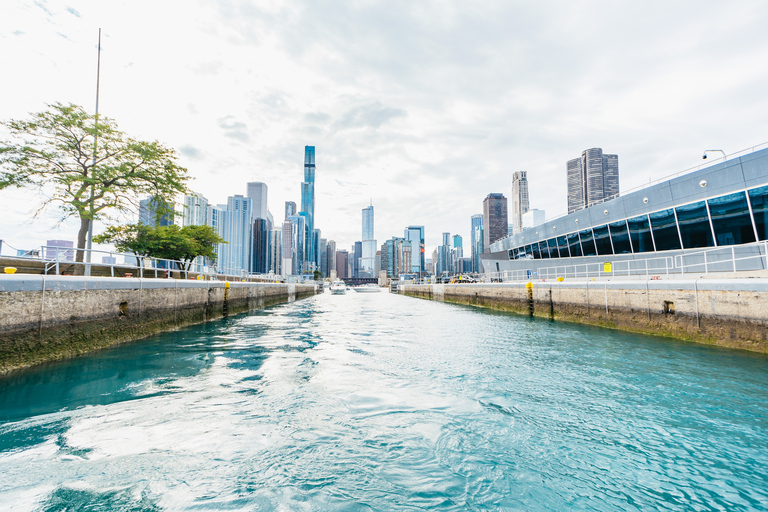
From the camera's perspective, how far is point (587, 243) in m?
35.0

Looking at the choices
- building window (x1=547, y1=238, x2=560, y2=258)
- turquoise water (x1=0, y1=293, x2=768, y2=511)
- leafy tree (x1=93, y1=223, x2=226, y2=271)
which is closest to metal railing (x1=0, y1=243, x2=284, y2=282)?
turquoise water (x1=0, y1=293, x2=768, y2=511)

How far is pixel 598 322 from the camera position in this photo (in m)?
17.7

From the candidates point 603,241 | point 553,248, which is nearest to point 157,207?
point 603,241

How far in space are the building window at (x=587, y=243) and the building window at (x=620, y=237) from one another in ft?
8.64

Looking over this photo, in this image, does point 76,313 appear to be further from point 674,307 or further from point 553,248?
point 553,248

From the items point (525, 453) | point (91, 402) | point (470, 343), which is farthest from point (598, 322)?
point (91, 402)

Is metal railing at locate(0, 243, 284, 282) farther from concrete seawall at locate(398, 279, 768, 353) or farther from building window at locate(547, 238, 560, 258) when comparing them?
building window at locate(547, 238, 560, 258)

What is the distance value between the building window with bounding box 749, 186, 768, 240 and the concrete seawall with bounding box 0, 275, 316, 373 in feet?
106

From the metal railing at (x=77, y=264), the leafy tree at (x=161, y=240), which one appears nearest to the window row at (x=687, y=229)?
the metal railing at (x=77, y=264)

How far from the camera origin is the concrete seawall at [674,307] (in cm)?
1030

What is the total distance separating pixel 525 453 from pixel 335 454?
2.53 metres

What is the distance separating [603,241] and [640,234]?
4.09 m

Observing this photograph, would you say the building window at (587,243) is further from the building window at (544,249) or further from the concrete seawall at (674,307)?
the concrete seawall at (674,307)

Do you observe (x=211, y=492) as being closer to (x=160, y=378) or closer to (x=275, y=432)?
(x=275, y=432)
